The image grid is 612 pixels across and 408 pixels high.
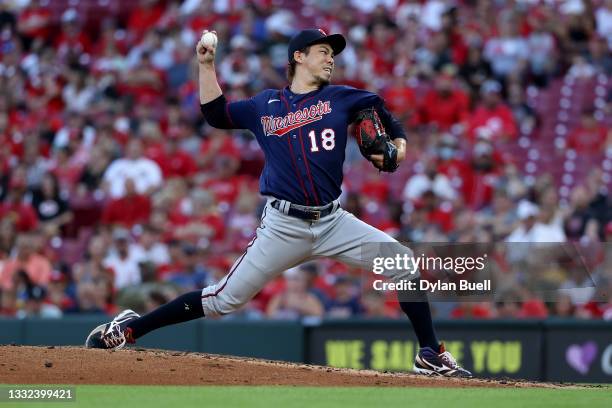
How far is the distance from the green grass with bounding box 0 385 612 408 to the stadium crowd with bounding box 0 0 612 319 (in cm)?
384

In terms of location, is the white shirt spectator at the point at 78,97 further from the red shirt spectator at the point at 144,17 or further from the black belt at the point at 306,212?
the black belt at the point at 306,212

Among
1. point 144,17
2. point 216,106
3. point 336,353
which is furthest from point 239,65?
point 216,106

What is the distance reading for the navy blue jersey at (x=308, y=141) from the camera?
6.54 metres

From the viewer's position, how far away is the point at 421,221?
38.1 feet

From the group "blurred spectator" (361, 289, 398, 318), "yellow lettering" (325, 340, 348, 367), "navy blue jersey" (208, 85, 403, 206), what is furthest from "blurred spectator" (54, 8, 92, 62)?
"navy blue jersey" (208, 85, 403, 206)

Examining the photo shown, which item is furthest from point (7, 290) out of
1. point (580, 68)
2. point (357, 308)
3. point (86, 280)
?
point (580, 68)

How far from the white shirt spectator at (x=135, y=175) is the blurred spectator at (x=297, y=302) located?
114 inches

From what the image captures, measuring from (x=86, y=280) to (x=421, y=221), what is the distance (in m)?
3.17

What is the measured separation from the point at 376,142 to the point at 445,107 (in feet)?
23.0

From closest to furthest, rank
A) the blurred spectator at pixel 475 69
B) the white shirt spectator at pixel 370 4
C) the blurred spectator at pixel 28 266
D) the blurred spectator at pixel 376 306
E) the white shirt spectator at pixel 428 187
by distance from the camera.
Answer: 1. the blurred spectator at pixel 376 306
2. the blurred spectator at pixel 28 266
3. the white shirt spectator at pixel 428 187
4. the blurred spectator at pixel 475 69
5. the white shirt spectator at pixel 370 4

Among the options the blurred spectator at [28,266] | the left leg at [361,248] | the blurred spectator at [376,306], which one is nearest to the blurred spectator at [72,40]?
the blurred spectator at [28,266]

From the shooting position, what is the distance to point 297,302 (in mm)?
10734

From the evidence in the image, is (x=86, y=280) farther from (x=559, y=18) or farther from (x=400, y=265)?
(x=559, y=18)

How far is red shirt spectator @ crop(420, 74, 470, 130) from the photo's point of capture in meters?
13.4
